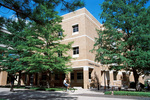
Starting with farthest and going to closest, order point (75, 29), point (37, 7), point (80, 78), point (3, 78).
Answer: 1. point (3, 78)
2. point (80, 78)
3. point (75, 29)
4. point (37, 7)

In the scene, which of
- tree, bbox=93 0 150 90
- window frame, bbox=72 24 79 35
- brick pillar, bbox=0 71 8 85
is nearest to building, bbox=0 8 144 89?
window frame, bbox=72 24 79 35

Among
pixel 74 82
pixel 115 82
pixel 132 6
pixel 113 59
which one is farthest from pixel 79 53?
pixel 115 82

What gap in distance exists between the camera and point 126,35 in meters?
16.0

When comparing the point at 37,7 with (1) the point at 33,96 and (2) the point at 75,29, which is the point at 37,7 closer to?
(1) the point at 33,96

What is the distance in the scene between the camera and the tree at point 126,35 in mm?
13430

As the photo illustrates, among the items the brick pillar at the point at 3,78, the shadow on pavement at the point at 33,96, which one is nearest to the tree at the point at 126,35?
the shadow on pavement at the point at 33,96

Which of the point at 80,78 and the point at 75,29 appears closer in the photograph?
the point at 75,29

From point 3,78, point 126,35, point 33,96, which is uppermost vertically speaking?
point 126,35

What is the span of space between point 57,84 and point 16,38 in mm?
12245

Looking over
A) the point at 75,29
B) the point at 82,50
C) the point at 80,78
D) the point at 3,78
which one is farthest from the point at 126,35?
the point at 3,78

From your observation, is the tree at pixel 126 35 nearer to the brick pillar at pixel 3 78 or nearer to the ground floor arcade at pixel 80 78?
the ground floor arcade at pixel 80 78

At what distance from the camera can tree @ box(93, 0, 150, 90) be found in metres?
13.4

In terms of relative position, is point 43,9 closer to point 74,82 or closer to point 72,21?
point 72,21

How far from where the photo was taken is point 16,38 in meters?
22.9
